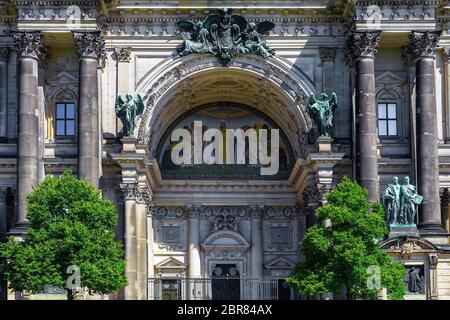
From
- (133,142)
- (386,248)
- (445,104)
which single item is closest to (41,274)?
(133,142)

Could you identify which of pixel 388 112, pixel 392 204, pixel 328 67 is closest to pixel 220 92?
pixel 328 67

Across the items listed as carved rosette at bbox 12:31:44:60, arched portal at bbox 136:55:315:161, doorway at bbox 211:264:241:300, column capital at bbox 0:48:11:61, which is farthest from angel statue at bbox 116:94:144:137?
doorway at bbox 211:264:241:300

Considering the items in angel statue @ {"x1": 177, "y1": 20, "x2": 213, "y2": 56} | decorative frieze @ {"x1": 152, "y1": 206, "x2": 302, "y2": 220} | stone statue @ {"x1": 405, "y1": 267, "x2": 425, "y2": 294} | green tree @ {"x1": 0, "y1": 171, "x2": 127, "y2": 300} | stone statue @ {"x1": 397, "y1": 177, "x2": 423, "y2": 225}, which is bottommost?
stone statue @ {"x1": 405, "y1": 267, "x2": 425, "y2": 294}

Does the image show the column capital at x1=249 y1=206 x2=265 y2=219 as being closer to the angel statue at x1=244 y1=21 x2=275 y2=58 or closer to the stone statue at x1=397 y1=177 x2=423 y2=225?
the angel statue at x1=244 y1=21 x2=275 y2=58

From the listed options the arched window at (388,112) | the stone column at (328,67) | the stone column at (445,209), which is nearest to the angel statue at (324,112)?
the stone column at (328,67)

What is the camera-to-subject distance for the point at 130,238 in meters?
46.2

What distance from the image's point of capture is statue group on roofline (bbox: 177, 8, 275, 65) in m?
48.2

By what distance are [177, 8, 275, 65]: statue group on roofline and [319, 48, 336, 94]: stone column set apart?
7.39 feet

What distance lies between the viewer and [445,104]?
48906mm

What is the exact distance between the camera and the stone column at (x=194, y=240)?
52.8 metres

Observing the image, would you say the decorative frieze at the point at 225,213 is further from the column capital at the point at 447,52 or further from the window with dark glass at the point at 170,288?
the column capital at the point at 447,52

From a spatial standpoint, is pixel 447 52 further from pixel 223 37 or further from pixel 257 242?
pixel 257 242

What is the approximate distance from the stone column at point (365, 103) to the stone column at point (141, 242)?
30.2 feet
